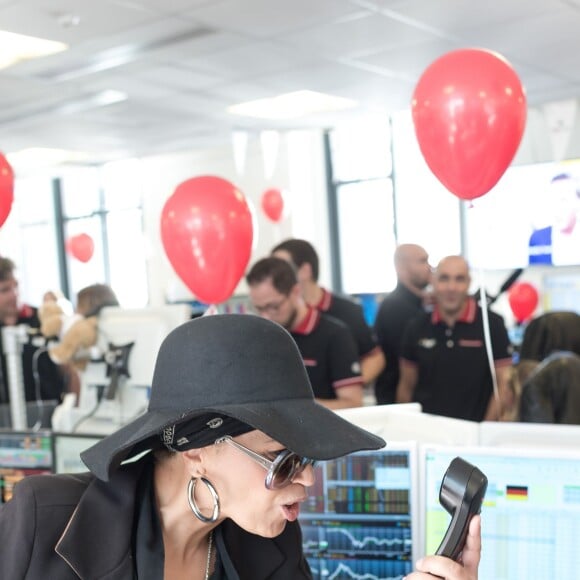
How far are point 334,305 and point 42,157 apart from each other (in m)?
6.08

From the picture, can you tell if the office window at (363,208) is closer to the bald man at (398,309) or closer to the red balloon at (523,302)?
the red balloon at (523,302)

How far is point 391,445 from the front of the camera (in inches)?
67.5

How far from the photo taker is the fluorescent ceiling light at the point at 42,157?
871 centimetres

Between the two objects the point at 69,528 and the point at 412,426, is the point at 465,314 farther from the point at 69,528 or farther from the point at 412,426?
the point at 69,528

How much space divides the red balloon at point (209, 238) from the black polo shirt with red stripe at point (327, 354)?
Result: 0.39 meters

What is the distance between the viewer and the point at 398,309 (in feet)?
14.2

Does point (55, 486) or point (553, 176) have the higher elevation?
point (553, 176)

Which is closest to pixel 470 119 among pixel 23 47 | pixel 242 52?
pixel 242 52

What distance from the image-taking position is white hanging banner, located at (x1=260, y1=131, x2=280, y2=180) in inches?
332

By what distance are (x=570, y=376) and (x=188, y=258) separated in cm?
140

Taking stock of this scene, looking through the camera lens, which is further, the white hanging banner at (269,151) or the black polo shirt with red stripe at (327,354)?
the white hanging banner at (269,151)

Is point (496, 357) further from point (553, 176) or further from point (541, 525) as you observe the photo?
point (553, 176)

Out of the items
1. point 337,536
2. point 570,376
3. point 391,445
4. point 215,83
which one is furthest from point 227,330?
point 215,83

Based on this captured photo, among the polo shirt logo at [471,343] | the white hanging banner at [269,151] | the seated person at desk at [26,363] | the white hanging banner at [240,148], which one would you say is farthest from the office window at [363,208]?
the seated person at desk at [26,363]
